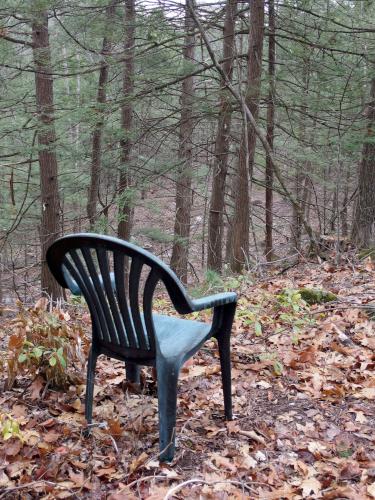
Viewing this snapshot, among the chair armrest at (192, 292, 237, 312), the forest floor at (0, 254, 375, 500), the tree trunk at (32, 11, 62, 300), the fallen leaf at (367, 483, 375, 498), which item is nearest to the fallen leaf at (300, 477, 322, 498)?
the forest floor at (0, 254, 375, 500)

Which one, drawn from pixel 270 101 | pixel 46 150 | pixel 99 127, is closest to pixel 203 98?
pixel 270 101

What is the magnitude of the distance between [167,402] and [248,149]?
18.7ft

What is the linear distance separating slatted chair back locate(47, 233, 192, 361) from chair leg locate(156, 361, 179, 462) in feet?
0.40

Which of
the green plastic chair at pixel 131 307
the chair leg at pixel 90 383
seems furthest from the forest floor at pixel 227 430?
the green plastic chair at pixel 131 307

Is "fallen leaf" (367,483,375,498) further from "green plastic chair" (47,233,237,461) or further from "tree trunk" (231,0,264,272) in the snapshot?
"tree trunk" (231,0,264,272)

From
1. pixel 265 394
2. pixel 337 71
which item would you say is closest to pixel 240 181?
pixel 337 71

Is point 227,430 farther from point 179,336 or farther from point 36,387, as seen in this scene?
point 36,387

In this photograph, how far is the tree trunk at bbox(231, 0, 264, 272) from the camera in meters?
7.00

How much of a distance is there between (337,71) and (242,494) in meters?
6.88

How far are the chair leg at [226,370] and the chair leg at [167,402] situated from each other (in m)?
0.47

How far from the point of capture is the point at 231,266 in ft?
24.7

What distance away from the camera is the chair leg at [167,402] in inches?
89.9

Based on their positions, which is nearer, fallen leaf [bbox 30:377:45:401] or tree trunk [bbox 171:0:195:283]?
fallen leaf [bbox 30:377:45:401]

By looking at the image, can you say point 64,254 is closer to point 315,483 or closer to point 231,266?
point 315,483
